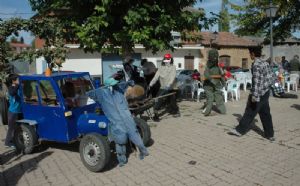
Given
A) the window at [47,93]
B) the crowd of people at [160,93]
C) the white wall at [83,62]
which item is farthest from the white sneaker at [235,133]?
the white wall at [83,62]

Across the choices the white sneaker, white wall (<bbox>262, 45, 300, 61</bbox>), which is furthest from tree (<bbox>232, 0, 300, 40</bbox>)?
the white sneaker

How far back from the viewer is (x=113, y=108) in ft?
18.1

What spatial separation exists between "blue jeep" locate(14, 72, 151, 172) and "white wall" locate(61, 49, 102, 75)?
1703 cm

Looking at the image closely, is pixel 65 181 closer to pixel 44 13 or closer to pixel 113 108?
pixel 113 108

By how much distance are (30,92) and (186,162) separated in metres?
3.23

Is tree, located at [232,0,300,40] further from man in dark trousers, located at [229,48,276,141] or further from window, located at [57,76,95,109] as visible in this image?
window, located at [57,76,95,109]

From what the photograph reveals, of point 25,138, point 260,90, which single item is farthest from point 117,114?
point 260,90

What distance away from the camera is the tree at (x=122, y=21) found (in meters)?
8.77

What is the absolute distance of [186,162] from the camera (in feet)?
18.6

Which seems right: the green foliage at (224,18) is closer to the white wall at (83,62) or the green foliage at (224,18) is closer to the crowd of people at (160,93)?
the crowd of people at (160,93)

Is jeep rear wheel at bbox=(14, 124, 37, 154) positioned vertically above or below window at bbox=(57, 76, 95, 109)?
below

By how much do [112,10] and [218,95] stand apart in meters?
3.78

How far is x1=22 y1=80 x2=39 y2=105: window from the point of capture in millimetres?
6301

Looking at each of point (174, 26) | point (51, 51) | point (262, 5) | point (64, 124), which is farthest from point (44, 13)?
point (262, 5)
